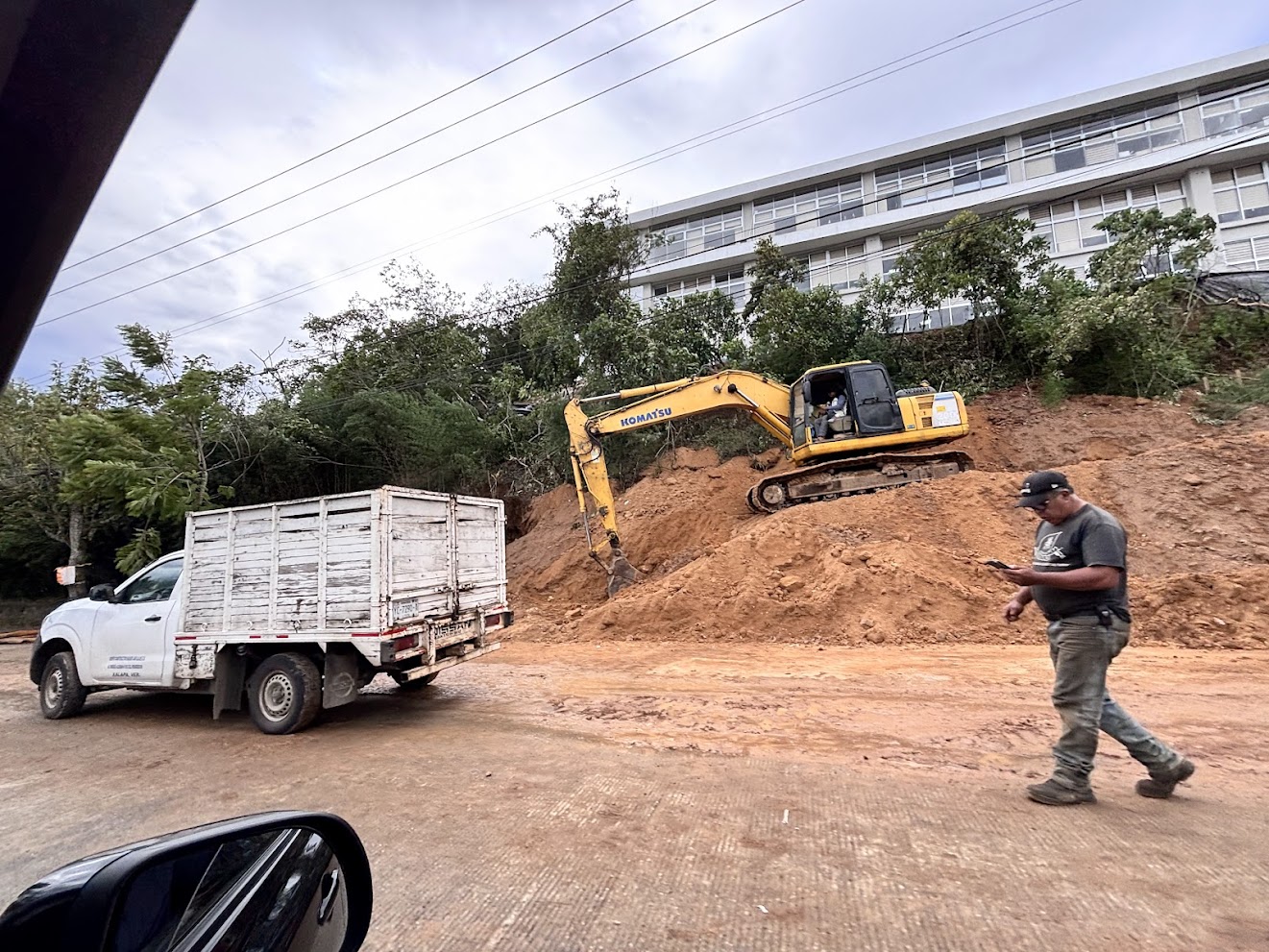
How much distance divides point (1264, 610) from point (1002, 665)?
385 centimetres

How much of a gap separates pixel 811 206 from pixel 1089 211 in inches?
461

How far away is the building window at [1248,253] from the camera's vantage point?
25.3 metres

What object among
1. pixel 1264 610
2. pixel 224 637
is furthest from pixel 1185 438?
pixel 224 637

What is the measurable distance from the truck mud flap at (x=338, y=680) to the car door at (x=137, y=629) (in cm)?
207

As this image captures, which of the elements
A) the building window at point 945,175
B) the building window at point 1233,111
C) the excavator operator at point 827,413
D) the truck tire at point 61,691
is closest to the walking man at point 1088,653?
the truck tire at point 61,691

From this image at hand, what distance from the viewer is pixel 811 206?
33.6 metres

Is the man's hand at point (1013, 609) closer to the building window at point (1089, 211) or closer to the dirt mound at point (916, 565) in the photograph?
the dirt mound at point (916, 565)

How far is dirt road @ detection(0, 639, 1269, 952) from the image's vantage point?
2.95 m

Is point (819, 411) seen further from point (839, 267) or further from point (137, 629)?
point (839, 267)

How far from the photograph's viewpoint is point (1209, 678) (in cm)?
682

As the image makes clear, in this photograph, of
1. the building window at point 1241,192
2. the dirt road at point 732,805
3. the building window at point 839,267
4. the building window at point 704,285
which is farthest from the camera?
the building window at point 704,285

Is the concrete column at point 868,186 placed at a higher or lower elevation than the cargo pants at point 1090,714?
higher

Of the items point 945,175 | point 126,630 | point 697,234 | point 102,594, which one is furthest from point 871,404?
point 697,234

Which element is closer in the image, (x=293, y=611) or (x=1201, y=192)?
(x=293, y=611)
